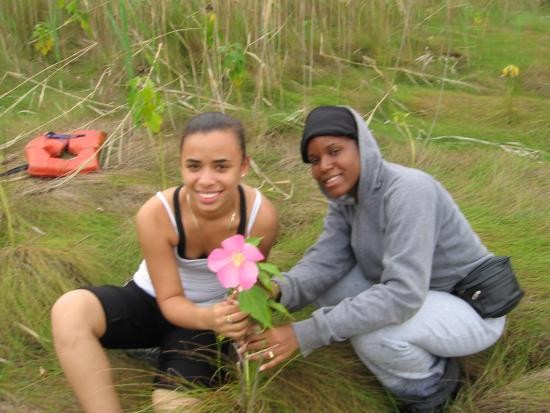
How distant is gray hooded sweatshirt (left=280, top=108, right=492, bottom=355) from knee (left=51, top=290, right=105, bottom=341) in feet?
1.42

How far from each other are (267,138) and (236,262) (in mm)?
1894

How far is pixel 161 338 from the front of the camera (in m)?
1.95

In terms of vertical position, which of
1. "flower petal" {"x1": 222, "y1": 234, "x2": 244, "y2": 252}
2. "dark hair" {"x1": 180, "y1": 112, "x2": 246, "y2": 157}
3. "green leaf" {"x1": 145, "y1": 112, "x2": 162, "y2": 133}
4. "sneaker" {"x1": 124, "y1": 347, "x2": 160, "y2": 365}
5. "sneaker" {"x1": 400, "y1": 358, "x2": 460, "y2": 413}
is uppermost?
"dark hair" {"x1": 180, "y1": 112, "x2": 246, "y2": 157}

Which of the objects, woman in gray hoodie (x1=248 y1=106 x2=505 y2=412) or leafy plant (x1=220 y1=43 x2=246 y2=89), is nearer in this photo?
woman in gray hoodie (x1=248 y1=106 x2=505 y2=412)

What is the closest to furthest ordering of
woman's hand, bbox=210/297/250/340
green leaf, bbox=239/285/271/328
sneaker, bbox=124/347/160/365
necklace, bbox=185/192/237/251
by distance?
1. green leaf, bbox=239/285/271/328
2. woman's hand, bbox=210/297/250/340
3. necklace, bbox=185/192/237/251
4. sneaker, bbox=124/347/160/365

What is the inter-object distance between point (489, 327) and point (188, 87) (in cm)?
197

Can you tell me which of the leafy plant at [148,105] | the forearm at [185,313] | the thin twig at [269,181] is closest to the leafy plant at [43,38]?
the thin twig at [269,181]

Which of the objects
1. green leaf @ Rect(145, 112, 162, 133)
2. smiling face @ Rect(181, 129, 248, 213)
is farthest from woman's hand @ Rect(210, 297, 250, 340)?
green leaf @ Rect(145, 112, 162, 133)

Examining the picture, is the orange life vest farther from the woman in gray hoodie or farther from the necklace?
the woman in gray hoodie

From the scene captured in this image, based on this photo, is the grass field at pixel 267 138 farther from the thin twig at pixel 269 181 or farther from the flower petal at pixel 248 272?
the flower petal at pixel 248 272

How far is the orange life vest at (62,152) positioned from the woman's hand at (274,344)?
1.49m

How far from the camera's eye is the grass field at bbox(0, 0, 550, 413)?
1927 mm

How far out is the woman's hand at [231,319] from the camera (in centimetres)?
158

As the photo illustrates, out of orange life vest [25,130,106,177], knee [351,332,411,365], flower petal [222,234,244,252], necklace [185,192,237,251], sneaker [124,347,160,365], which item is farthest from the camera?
orange life vest [25,130,106,177]
